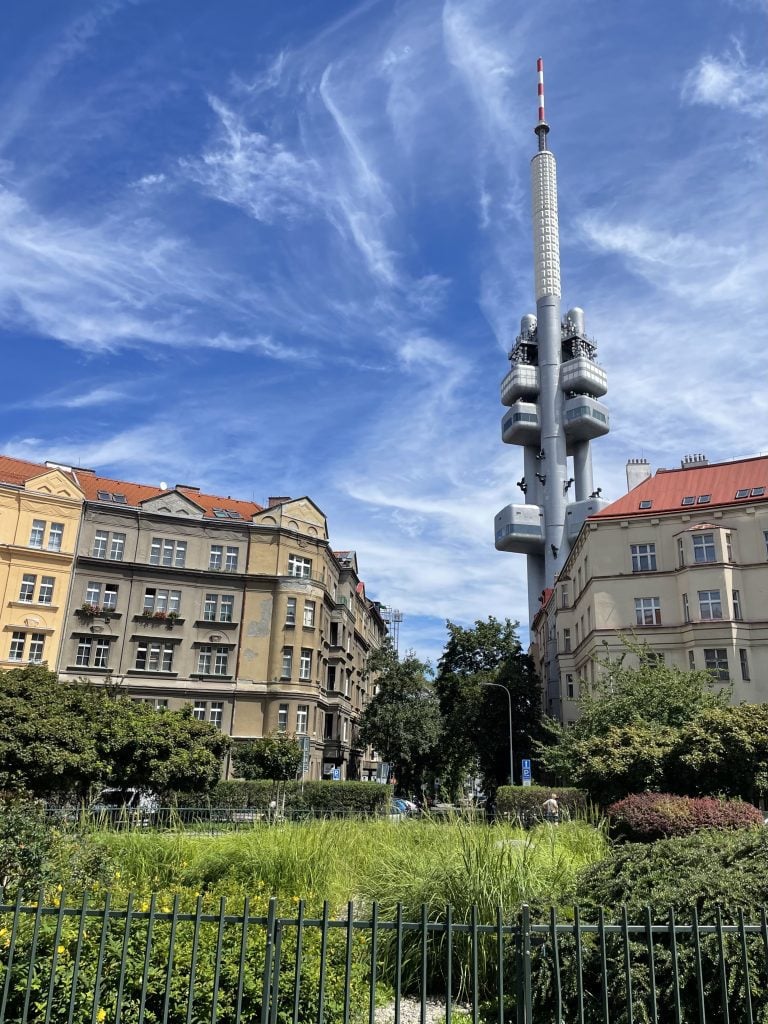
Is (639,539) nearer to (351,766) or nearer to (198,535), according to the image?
(198,535)

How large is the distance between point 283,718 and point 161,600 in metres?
10.3

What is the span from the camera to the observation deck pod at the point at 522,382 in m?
82.8

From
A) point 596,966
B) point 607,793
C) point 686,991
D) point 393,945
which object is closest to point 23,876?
point 393,945

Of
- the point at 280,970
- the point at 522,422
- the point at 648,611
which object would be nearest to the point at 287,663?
the point at 648,611

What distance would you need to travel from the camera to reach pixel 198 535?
48.7 metres

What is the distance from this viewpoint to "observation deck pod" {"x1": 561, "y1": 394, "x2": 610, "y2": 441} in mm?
80062

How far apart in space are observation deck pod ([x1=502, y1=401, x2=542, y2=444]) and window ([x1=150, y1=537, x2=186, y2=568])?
148ft

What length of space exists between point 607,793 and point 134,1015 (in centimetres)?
1778

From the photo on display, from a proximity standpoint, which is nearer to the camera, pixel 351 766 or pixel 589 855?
pixel 589 855

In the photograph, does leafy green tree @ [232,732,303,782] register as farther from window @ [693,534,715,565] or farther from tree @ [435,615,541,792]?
window @ [693,534,715,565]

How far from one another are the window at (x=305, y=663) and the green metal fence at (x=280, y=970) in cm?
4104

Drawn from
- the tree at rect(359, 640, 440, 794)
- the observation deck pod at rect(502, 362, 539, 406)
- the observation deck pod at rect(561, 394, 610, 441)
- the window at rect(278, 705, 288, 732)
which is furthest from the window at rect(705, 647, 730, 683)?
the observation deck pod at rect(502, 362, 539, 406)

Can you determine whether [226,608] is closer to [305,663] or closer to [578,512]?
[305,663]

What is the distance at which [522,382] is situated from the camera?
271 feet
